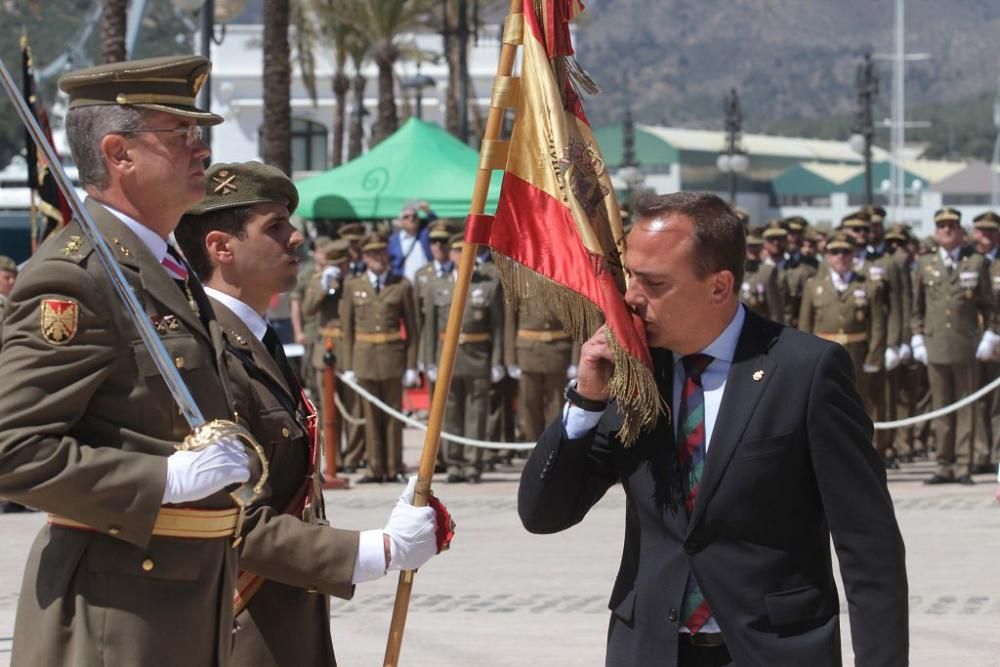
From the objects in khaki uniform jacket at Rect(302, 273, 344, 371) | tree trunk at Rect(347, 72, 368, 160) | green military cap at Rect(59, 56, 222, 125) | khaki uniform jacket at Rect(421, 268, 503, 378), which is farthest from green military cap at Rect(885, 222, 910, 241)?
tree trunk at Rect(347, 72, 368, 160)

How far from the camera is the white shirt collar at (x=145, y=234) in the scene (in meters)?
3.88

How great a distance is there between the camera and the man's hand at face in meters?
4.14

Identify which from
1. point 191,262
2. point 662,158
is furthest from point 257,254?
point 662,158

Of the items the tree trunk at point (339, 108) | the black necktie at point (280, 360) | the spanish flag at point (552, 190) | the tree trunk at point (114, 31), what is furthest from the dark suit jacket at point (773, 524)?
the tree trunk at point (339, 108)

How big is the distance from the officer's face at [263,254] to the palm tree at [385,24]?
135ft

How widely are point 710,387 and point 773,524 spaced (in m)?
0.37

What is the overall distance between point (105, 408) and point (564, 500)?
3.86 feet

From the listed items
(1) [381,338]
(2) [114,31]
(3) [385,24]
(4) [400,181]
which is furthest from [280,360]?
(3) [385,24]

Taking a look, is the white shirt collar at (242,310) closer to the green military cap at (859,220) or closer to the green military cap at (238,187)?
the green military cap at (238,187)

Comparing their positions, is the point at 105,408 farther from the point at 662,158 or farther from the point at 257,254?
the point at 662,158

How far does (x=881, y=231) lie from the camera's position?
701 inches

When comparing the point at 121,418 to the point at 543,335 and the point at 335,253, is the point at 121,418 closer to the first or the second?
the point at 543,335

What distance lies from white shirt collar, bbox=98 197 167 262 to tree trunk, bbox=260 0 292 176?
21651 mm

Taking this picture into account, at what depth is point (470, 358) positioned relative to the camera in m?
15.6
